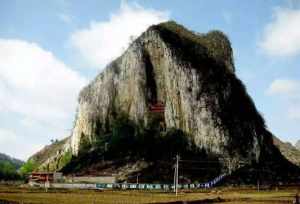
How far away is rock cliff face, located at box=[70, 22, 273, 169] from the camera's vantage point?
450ft

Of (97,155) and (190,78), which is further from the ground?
(190,78)

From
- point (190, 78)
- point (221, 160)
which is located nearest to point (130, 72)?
point (190, 78)

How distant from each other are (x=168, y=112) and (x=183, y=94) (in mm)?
6470

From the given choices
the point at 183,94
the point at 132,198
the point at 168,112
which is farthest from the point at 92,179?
the point at 132,198

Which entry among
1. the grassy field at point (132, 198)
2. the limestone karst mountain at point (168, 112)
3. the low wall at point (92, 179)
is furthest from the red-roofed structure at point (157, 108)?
the grassy field at point (132, 198)

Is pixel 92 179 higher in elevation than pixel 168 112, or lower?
lower

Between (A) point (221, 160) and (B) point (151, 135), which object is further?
(B) point (151, 135)

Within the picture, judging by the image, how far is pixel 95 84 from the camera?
160m

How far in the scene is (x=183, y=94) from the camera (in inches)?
5650

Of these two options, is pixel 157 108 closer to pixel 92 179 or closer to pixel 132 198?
pixel 92 179

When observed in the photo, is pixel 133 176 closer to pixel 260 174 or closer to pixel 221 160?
pixel 221 160

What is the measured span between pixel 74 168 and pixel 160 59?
4048 cm

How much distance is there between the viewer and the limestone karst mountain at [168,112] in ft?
442

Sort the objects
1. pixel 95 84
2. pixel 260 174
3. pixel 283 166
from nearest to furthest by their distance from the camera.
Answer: pixel 260 174, pixel 283 166, pixel 95 84
